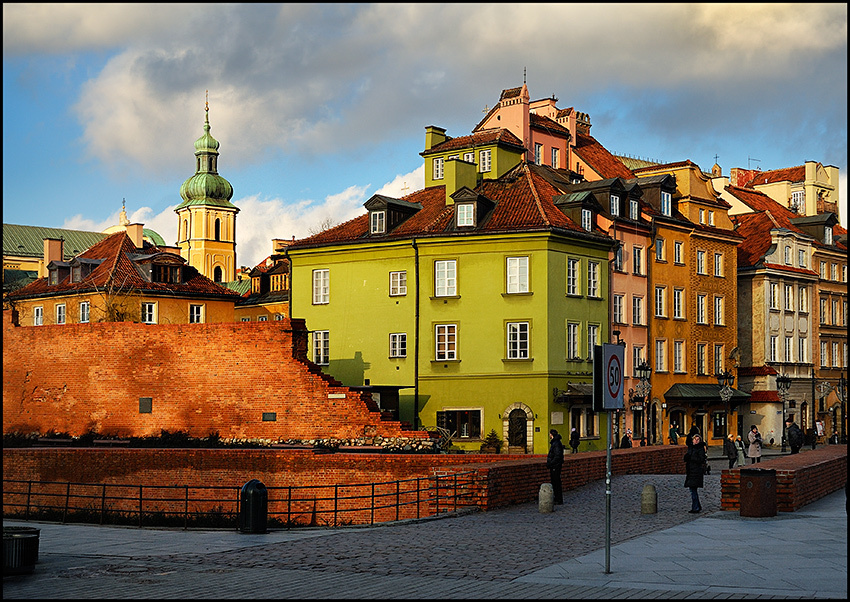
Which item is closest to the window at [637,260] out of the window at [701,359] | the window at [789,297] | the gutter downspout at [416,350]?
the window at [701,359]

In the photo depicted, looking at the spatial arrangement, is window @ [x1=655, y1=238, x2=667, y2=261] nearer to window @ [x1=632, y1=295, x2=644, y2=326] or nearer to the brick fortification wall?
window @ [x1=632, y1=295, x2=644, y2=326]

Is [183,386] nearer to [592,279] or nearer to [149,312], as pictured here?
[592,279]

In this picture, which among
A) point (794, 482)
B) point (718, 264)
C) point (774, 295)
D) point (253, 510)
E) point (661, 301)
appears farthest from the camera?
point (774, 295)

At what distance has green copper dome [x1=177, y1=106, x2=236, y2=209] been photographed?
130875 millimetres

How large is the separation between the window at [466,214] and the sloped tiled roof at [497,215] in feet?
1.55

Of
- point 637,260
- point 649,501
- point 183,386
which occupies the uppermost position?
point 637,260

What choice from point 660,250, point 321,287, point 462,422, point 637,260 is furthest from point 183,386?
point 660,250

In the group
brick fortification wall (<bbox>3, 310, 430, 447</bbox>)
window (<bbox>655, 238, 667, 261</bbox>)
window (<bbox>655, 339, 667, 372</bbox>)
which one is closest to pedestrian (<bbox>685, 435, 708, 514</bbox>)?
brick fortification wall (<bbox>3, 310, 430, 447</bbox>)

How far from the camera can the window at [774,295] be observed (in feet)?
209

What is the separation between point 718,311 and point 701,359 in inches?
122

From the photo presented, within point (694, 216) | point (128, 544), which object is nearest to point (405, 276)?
point (694, 216)

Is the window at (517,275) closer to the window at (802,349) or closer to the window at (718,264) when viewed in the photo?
the window at (718,264)

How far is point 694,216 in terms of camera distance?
5859 cm

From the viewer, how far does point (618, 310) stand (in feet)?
167
